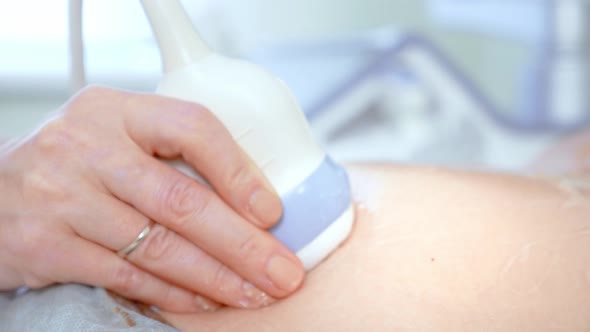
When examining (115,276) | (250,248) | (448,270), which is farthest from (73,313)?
(448,270)

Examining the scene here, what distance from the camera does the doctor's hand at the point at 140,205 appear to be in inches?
22.5

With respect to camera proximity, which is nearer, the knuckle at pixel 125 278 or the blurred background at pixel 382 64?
the knuckle at pixel 125 278

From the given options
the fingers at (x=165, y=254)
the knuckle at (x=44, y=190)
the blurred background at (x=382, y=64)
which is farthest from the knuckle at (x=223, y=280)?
the blurred background at (x=382, y=64)

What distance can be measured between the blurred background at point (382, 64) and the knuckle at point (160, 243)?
699 millimetres

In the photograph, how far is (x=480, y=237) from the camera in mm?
641

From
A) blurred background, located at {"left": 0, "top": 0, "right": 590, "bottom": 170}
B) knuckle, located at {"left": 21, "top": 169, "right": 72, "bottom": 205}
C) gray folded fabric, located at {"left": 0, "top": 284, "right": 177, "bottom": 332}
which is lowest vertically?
blurred background, located at {"left": 0, "top": 0, "right": 590, "bottom": 170}

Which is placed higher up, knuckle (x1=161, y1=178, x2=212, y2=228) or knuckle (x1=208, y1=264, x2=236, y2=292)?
knuckle (x1=161, y1=178, x2=212, y2=228)

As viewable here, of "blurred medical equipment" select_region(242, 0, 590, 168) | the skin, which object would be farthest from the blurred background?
the skin

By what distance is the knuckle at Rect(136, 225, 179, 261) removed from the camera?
60cm

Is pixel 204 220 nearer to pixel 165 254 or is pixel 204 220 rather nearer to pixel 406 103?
pixel 165 254

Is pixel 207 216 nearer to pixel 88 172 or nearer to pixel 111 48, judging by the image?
pixel 88 172

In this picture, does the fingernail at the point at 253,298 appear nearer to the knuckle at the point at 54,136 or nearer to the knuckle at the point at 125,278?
the knuckle at the point at 125,278

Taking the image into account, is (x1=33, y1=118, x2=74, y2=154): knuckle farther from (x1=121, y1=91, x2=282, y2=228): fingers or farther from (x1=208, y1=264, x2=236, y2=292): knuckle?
(x1=208, y1=264, x2=236, y2=292): knuckle

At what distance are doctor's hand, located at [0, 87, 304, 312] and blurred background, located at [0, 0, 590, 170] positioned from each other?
650 millimetres
